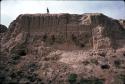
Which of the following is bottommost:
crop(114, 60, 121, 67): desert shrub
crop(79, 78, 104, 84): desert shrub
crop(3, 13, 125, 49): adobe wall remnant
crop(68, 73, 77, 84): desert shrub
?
crop(79, 78, 104, 84): desert shrub

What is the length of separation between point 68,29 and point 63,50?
2.62 meters

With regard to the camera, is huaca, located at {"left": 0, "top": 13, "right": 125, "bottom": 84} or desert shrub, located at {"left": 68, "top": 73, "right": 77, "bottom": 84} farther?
huaca, located at {"left": 0, "top": 13, "right": 125, "bottom": 84}

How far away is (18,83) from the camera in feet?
133

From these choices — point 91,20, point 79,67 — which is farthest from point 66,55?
point 91,20

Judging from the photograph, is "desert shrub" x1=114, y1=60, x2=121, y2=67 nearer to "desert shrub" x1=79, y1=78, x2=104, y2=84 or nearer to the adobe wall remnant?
the adobe wall remnant

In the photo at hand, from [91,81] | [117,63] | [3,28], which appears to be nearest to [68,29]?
[117,63]

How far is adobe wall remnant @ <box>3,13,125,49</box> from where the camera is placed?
153 feet

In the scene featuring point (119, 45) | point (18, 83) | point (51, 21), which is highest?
point (51, 21)

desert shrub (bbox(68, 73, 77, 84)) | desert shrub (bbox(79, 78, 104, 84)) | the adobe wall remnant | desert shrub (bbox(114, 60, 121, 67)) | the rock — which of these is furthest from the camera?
the rock

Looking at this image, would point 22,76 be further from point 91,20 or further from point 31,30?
point 91,20

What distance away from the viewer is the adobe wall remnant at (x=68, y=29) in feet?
153

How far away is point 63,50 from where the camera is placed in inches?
1806

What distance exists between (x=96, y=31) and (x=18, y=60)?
929 cm

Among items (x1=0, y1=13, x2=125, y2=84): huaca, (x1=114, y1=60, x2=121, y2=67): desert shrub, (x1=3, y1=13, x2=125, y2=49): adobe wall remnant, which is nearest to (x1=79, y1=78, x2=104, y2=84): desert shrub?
(x1=0, y1=13, x2=125, y2=84): huaca
